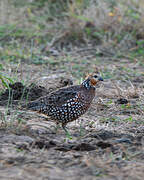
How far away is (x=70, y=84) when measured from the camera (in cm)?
770

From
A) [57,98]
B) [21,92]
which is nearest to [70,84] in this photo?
[21,92]

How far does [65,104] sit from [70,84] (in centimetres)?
206

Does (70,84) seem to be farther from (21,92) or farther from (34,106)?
(34,106)

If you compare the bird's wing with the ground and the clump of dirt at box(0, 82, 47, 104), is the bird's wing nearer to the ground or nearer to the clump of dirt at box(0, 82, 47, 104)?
the ground

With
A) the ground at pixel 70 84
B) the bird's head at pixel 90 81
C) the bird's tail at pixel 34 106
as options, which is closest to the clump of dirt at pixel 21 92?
the ground at pixel 70 84

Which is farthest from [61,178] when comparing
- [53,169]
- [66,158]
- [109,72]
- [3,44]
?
[3,44]

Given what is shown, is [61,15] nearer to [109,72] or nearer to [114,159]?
[109,72]

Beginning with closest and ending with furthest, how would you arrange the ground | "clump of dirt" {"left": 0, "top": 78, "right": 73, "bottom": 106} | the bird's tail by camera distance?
the ground → the bird's tail → "clump of dirt" {"left": 0, "top": 78, "right": 73, "bottom": 106}

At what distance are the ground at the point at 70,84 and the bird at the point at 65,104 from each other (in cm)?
18

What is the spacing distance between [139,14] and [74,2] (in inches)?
75.8

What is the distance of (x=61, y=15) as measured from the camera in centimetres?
1255

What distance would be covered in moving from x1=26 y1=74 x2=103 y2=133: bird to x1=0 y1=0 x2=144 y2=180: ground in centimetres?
18

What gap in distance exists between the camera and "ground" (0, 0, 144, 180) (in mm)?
4152

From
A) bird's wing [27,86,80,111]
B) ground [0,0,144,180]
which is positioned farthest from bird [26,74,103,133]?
ground [0,0,144,180]
